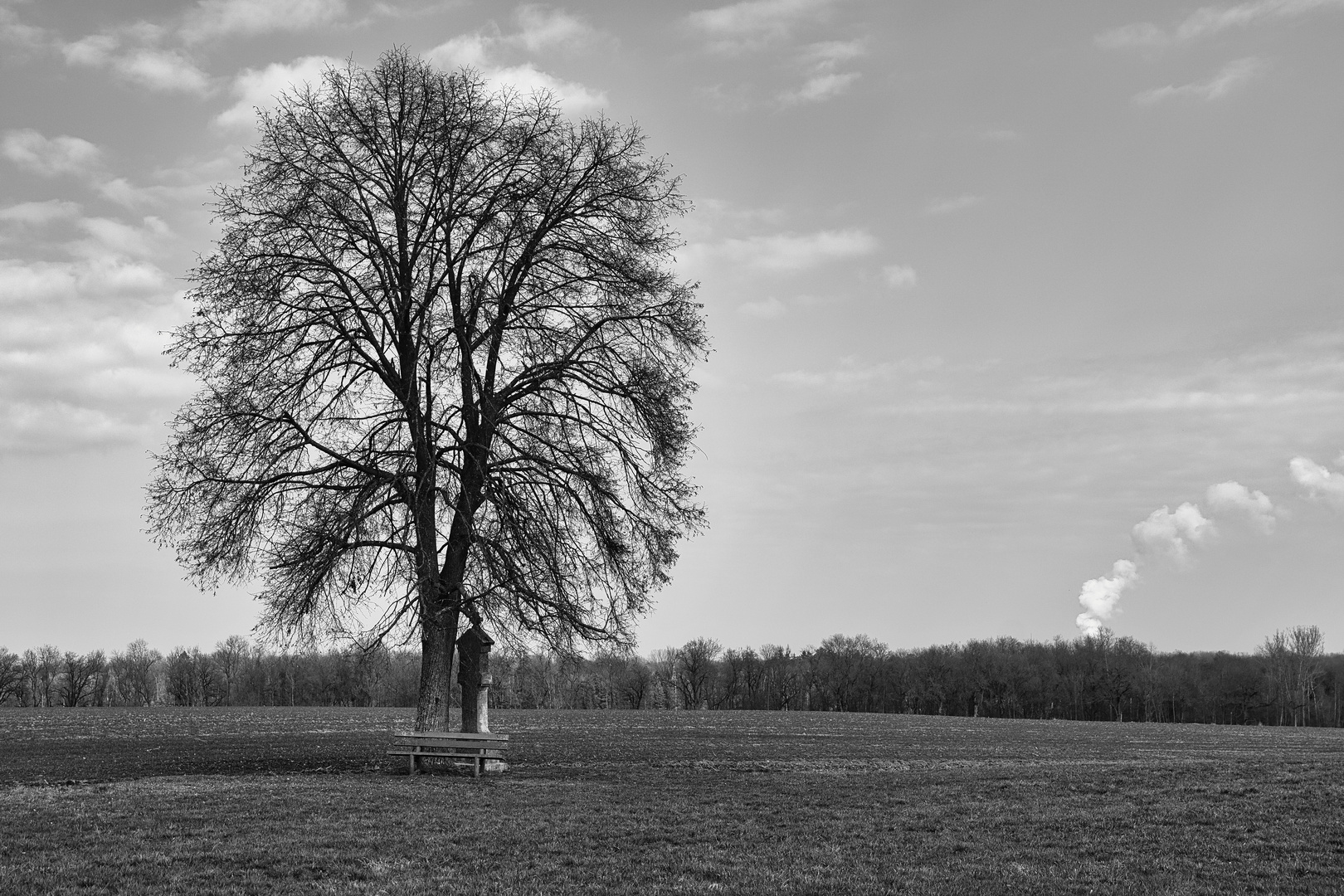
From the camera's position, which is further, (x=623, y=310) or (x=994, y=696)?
(x=994, y=696)

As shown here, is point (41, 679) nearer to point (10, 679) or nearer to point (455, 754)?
point (10, 679)

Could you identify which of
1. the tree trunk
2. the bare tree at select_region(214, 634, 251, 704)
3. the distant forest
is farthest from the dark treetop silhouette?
the bare tree at select_region(214, 634, 251, 704)

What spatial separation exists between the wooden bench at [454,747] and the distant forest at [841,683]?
109 metres

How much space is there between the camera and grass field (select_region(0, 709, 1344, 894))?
11750mm

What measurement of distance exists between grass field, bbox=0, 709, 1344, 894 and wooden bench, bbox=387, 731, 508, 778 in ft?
1.90

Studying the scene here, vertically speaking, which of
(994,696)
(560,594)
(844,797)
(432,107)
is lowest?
(994,696)

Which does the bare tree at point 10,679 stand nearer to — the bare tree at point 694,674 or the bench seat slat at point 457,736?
the bare tree at point 694,674

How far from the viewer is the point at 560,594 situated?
79.3 ft

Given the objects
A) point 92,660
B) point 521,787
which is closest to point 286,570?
point 521,787

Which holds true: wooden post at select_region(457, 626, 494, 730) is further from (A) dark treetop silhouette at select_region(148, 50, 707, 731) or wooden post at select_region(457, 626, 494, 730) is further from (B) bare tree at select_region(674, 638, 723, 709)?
(B) bare tree at select_region(674, 638, 723, 709)

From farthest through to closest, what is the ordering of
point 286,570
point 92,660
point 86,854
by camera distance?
point 92,660 → point 286,570 → point 86,854

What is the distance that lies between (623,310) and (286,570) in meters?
9.89

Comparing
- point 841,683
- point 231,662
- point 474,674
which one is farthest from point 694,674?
point 474,674

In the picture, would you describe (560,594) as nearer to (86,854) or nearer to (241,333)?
(241,333)
